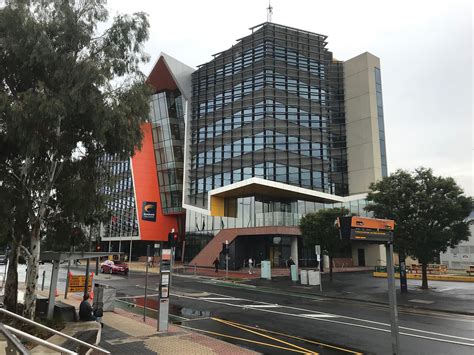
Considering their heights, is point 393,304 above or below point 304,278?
above

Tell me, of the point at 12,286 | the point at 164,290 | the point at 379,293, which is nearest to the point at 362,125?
the point at 379,293

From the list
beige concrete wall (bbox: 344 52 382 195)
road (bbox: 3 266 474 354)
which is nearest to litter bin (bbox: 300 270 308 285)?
road (bbox: 3 266 474 354)

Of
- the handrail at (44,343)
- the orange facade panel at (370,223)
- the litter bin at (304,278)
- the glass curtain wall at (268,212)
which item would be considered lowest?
the litter bin at (304,278)

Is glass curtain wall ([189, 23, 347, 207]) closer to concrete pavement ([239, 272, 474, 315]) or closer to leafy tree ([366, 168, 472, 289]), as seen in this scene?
concrete pavement ([239, 272, 474, 315])

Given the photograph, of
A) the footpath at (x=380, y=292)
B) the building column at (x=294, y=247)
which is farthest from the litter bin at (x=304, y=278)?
the building column at (x=294, y=247)

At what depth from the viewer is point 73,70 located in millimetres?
9891

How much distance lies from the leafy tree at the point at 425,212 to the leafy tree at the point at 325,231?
16.7ft

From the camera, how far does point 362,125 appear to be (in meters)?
52.3

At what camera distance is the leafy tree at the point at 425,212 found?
22.4 m

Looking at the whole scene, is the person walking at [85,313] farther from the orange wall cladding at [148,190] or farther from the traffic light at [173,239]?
the orange wall cladding at [148,190]

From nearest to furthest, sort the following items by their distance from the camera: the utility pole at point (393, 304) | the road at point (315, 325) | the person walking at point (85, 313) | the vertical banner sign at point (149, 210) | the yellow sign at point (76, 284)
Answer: the utility pole at point (393, 304)
the road at point (315, 325)
the person walking at point (85, 313)
the yellow sign at point (76, 284)
the vertical banner sign at point (149, 210)

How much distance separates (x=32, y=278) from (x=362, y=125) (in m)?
49.1

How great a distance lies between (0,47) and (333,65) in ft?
176

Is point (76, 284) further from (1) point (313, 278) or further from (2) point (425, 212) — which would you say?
(2) point (425, 212)
